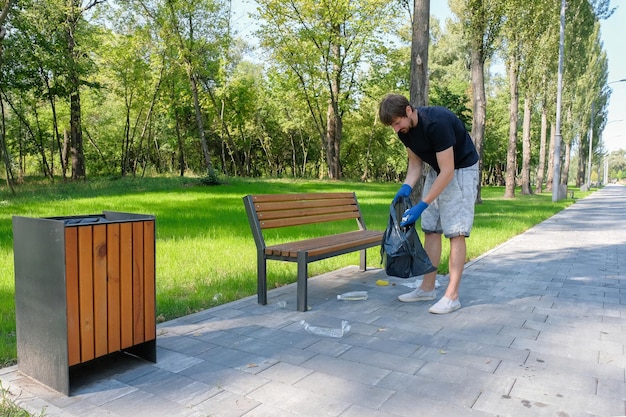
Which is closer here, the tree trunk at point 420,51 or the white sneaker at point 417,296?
the white sneaker at point 417,296

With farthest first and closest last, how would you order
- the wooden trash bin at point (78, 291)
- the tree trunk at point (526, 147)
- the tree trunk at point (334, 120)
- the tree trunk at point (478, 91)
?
1. the tree trunk at point (334, 120)
2. the tree trunk at point (526, 147)
3. the tree trunk at point (478, 91)
4. the wooden trash bin at point (78, 291)

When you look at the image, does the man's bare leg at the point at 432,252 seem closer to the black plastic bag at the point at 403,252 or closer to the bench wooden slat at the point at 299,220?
the black plastic bag at the point at 403,252

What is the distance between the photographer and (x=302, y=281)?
13.8ft

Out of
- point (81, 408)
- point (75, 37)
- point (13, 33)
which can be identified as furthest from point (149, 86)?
point (81, 408)

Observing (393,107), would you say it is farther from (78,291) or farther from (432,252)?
(78,291)

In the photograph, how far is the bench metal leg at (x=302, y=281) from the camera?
4137 mm

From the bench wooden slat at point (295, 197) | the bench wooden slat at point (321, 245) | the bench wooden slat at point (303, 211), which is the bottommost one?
the bench wooden slat at point (321, 245)

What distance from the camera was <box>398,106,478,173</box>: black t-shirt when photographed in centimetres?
387

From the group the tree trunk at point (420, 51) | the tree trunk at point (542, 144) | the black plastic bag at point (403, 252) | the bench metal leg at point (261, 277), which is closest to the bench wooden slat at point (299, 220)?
the bench metal leg at point (261, 277)

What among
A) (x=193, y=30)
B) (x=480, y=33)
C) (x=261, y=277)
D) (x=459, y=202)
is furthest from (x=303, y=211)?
(x=193, y=30)

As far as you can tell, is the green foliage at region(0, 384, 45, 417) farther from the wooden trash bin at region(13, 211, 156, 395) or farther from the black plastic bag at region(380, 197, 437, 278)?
the black plastic bag at region(380, 197, 437, 278)

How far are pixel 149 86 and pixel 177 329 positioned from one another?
85.8ft

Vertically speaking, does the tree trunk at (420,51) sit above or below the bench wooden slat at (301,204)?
above

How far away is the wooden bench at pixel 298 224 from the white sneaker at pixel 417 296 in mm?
675
